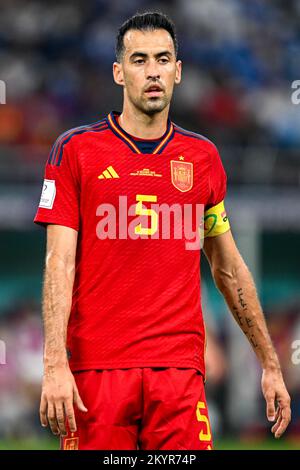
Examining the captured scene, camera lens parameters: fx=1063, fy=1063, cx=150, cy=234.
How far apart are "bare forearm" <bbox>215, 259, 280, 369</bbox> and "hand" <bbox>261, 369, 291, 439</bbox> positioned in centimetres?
6

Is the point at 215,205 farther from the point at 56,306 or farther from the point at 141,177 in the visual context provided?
the point at 56,306

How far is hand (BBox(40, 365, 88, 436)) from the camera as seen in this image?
4.10 meters

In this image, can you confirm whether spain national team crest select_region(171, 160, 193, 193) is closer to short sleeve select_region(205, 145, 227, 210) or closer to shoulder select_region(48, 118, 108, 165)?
short sleeve select_region(205, 145, 227, 210)

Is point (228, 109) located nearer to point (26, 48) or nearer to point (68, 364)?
point (26, 48)

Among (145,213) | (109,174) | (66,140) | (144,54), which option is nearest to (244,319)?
(145,213)

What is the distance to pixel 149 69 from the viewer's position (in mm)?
4504

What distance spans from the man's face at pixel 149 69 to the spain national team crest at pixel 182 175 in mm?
255

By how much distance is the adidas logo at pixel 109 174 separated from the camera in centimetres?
449

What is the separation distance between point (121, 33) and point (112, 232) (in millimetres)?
905

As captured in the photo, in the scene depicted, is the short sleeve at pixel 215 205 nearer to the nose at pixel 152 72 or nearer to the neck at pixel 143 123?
the neck at pixel 143 123

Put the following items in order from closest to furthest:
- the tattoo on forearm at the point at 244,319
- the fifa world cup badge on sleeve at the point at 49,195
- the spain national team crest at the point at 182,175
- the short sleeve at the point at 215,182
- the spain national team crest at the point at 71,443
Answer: the spain national team crest at the point at 71,443, the fifa world cup badge on sleeve at the point at 49,195, the spain national team crest at the point at 182,175, the short sleeve at the point at 215,182, the tattoo on forearm at the point at 244,319

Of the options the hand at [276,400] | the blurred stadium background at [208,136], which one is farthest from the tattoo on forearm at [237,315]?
the blurred stadium background at [208,136]

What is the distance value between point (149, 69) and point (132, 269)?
0.85 metres

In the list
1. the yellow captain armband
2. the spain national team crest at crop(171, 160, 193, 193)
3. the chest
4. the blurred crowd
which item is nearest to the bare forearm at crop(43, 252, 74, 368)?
the chest
